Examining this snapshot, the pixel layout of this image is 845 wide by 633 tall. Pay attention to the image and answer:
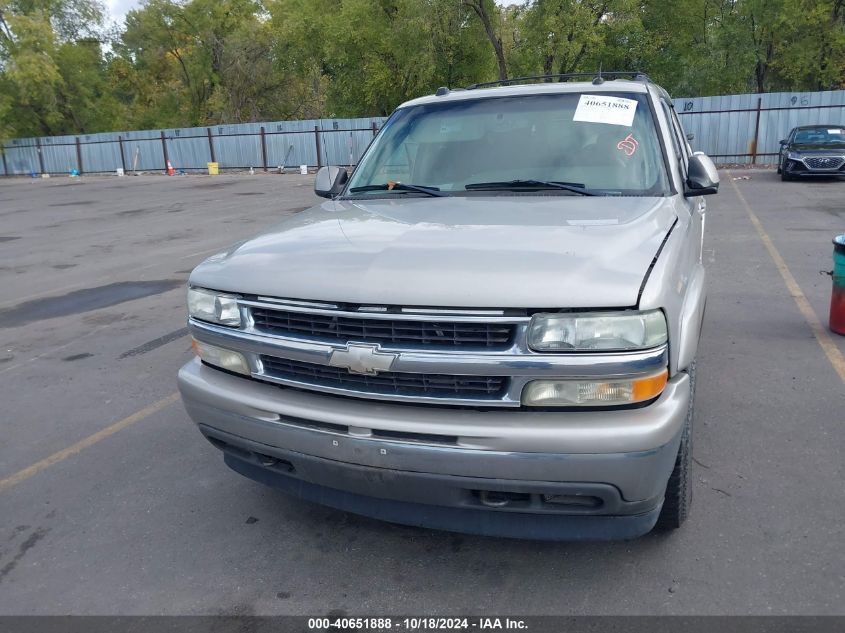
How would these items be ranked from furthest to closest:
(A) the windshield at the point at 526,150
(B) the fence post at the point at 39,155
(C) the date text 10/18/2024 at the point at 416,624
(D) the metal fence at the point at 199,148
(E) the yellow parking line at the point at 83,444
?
1. (B) the fence post at the point at 39,155
2. (D) the metal fence at the point at 199,148
3. (E) the yellow parking line at the point at 83,444
4. (A) the windshield at the point at 526,150
5. (C) the date text 10/18/2024 at the point at 416,624

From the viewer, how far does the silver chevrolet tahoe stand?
235 cm

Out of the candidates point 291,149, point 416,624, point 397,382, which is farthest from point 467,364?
point 291,149

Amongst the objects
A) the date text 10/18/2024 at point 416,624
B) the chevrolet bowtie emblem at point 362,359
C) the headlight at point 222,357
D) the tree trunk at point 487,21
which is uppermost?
the tree trunk at point 487,21

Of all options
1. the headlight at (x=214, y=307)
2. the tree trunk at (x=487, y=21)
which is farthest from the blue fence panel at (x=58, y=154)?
the headlight at (x=214, y=307)

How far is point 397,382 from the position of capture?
2.54 meters

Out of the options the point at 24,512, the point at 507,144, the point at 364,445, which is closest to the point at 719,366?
the point at 507,144

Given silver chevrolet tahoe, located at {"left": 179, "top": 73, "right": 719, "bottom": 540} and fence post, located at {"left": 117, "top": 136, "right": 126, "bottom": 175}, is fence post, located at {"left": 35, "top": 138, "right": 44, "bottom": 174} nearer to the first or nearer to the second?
fence post, located at {"left": 117, "top": 136, "right": 126, "bottom": 175}

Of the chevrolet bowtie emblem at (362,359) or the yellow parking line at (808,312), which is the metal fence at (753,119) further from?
the chevrolet bowtie emblem at (362,359)

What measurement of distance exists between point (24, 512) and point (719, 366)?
4501 millimetres

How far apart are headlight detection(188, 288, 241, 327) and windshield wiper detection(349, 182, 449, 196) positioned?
4.29 ft

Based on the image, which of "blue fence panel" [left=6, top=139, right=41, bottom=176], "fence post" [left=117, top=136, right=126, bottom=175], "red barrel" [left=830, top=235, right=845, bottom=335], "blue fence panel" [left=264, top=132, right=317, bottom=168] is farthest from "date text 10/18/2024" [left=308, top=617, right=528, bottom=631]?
"blue fence panel" [left=6, top=139, right=41, bottom=176]

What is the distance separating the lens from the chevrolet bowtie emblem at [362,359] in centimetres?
249

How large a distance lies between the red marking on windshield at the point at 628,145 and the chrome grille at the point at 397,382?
6.00 ft

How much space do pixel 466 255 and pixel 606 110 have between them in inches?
70.3
